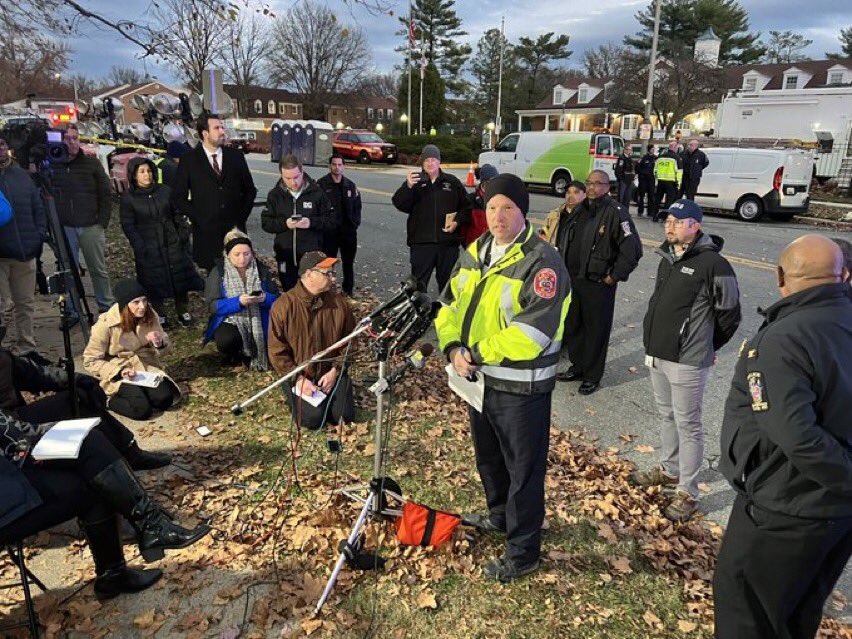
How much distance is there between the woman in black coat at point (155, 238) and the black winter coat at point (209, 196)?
12.5 inches

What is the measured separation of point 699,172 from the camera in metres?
15.5

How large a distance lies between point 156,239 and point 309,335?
314 cm

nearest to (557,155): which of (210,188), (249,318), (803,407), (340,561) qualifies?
(210,188)

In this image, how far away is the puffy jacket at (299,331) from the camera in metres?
4.78

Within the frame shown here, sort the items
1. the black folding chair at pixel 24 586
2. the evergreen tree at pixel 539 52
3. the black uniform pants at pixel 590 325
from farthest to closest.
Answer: the evergreen tree at pixel 539 52 < the black uniform pants at pixel 590 325 < the black folding chair at pixel 24 586

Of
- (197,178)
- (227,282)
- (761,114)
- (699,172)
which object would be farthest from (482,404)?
(761,114)

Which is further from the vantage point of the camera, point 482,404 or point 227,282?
point 227,282

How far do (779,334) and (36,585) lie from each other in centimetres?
386

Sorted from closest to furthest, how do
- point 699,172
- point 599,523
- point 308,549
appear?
point 308,549 < point 599,523 < point 699,172

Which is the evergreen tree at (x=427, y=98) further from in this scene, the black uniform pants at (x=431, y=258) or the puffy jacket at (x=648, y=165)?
the black uniform pants at (x=431, y=258)

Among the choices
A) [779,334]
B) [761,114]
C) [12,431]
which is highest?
[761,114]

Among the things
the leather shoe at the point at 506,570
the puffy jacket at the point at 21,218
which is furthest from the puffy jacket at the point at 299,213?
the leather shoe at the point at 506,570

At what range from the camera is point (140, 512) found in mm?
3008

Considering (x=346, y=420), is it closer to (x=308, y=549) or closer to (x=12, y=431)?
(x=308, y=549)
